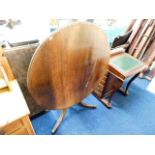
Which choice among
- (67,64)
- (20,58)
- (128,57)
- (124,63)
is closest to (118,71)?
(124,63)

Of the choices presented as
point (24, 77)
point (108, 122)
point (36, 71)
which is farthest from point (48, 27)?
point (108, 122)

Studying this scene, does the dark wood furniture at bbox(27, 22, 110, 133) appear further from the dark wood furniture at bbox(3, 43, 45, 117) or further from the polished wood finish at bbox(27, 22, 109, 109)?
the dark wood furniture at bbox(3, 43, 45, 117)

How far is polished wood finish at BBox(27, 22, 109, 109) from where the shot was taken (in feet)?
2.27

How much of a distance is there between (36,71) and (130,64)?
3.93ft

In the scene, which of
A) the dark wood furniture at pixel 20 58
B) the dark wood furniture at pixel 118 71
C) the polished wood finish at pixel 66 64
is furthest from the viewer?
the dark wood furniture at pixel 118 71

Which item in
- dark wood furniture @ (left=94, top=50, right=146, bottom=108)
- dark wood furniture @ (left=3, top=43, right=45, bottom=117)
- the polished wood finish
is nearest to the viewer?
the polished wood finish

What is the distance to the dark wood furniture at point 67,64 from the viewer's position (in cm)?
69

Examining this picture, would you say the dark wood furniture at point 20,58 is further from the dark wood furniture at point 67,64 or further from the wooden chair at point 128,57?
the wooden chair at point 128,57

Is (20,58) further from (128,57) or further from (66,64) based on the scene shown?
(128,57)

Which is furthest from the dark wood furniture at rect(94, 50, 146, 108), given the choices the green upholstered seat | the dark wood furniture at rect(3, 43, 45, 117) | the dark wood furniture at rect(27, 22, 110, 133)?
the dark wood furniture at rect(3, 43, 45, 117)

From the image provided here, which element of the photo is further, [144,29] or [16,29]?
[144,29]

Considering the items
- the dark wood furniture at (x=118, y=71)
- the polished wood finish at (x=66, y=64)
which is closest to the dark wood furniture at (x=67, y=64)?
the polished wood finish at (x=66, y=64)
